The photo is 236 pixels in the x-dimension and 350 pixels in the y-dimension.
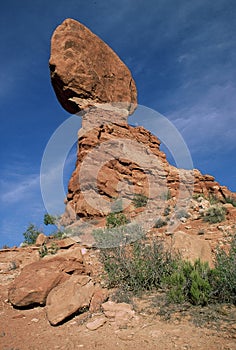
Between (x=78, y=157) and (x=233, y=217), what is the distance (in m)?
8.67

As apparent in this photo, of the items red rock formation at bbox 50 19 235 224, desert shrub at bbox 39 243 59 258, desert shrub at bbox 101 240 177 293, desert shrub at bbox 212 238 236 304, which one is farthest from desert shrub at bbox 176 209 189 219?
desert shrub at bbox 212 238 236 304

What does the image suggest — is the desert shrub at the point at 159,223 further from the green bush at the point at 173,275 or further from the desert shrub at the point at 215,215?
the green bush at the point at 173,275

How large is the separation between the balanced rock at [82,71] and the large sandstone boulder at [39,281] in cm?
1156

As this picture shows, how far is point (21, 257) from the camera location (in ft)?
28.3

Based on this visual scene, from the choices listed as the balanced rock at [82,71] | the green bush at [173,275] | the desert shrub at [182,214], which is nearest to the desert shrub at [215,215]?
the desert shrub at [182,214]

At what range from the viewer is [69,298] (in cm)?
462

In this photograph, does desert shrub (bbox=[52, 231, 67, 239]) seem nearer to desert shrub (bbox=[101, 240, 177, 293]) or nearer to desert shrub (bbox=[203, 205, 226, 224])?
desert shrub (bbox=[203, 205, 226, 224])

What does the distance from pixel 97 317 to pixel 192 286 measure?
4.77 feet

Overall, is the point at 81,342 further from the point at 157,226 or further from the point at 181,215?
the point at 181,215

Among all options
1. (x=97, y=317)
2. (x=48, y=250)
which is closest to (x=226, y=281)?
(x=97, y=317)

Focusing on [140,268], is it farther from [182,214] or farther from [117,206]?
[117,206]

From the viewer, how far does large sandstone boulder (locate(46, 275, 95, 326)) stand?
4.36m

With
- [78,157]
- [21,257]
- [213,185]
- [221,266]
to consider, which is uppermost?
[78,157]

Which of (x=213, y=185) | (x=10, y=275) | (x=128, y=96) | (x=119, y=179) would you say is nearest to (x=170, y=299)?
(x=10, y=275)
